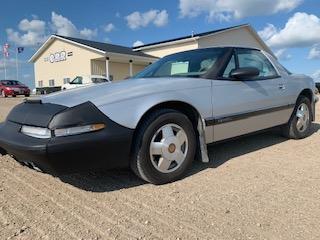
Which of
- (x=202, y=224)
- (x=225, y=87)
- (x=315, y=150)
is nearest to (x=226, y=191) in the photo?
(x=202, y=224)

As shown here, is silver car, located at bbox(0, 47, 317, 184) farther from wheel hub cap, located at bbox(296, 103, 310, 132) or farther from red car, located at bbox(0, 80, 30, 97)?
red car, located at bbox(0, 80, 30, 97)

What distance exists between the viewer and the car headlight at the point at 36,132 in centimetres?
316

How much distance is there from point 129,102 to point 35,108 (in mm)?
911

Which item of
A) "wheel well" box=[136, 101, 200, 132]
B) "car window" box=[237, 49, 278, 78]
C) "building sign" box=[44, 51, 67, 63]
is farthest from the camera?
"building sign" box=[44, 51, 67, 63]

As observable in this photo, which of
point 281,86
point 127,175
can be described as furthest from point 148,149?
point 281,86

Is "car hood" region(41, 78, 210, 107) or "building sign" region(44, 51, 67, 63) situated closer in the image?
"car hood" region(41, 78, 210, 107)

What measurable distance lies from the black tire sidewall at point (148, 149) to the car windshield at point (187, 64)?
710 mm

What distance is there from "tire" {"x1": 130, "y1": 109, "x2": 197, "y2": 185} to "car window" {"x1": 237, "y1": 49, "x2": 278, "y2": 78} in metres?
1.41

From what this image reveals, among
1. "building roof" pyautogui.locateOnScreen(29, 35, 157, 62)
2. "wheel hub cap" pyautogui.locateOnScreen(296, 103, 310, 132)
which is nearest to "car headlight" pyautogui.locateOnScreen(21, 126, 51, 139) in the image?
"wheel hub cap" pyautogui.locateOnScreen(296, 103, 310, 132)

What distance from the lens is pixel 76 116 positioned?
3.18m

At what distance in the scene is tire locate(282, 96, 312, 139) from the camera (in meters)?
5.57

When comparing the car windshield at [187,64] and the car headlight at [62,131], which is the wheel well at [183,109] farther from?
the car headlight at [62,131]

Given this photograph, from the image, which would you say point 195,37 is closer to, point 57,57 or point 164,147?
point 57,57

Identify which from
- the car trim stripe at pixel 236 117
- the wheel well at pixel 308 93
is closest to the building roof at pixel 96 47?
the wheel well at pixel 308 93
